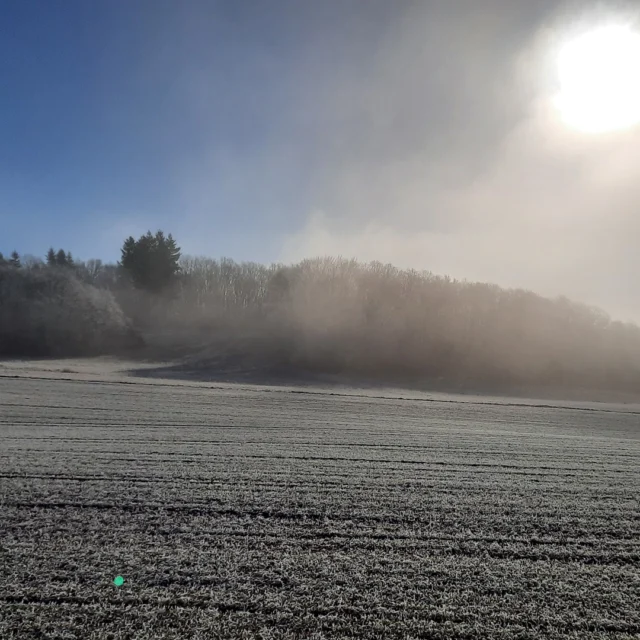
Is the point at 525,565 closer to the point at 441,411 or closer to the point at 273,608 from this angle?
the point at 273,608

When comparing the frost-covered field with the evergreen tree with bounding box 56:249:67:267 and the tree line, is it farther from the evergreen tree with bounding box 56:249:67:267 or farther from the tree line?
the evergreen tree with bounding box 56:249:67:267

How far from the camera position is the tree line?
45844 mm

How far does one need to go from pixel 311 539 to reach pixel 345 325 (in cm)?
4518

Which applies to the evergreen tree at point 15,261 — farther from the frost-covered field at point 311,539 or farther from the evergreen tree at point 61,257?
the frost-covered field at point 311,539

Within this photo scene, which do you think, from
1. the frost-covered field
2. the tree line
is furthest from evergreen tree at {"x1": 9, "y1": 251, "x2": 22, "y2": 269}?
the frost-covered field

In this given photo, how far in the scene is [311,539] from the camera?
18.3 ft

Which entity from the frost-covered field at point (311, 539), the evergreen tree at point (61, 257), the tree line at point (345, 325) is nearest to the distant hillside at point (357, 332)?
the tree line at point (345, 325)

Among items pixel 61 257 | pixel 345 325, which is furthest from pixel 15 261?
pixel 345 325

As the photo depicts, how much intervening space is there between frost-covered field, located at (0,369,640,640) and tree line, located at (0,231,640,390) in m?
33.4

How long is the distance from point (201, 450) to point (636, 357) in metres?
51.4

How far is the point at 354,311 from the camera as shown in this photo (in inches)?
2132

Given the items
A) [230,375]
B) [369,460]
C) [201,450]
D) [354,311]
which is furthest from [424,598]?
[354,311]

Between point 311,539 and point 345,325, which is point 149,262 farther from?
point 311,539

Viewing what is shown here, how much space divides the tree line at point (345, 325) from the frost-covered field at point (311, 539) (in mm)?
33423
